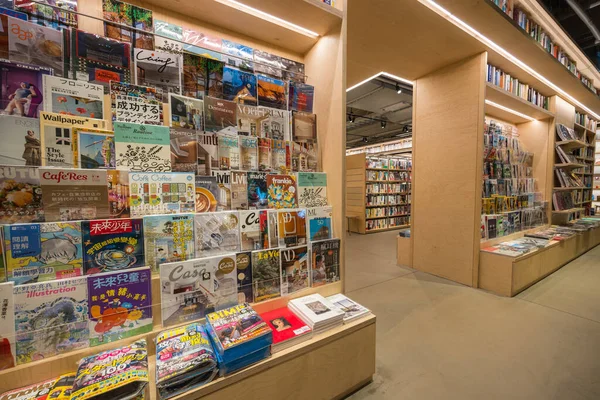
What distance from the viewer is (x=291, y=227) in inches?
51.7

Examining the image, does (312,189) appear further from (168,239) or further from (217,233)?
(168,239)

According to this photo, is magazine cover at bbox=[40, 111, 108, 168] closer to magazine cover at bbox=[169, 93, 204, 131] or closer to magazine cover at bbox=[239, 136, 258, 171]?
magazine cover at bbox=[169, 93, 204, 131]

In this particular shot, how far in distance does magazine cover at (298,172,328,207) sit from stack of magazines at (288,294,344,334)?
54cm

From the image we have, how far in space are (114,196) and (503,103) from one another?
4.16 m

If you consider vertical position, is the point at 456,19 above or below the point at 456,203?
above

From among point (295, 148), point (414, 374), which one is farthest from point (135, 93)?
point (414, 374)

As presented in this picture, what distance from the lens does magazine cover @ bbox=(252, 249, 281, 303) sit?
119 cm

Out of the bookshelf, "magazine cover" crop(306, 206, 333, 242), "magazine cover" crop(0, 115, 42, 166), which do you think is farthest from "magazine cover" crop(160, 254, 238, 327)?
the bookshelf

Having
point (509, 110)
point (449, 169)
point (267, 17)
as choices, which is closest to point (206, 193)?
point (267, 17)

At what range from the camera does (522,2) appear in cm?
236

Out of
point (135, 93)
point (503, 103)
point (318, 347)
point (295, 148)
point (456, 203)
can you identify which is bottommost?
point (318, 347)

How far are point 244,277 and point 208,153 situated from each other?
2.13 ft

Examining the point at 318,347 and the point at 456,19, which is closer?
the point at 318,347

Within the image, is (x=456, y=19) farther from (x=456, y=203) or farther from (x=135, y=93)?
(x=135, y=93)
